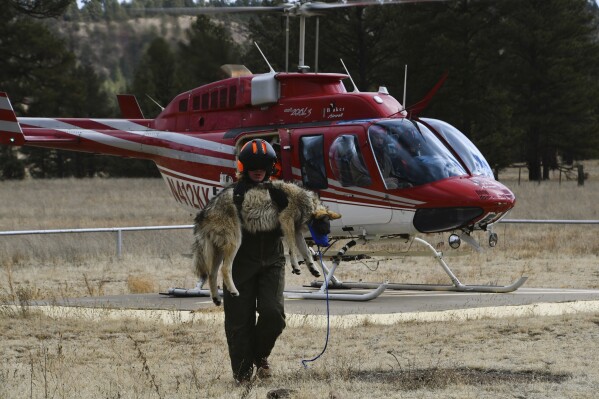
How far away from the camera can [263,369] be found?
8.55 meters

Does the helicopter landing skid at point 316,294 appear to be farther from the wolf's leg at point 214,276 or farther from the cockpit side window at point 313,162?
the wolf's leg at point 214,276

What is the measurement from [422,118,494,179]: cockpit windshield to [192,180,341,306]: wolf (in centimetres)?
586

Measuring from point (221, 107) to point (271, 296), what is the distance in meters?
7.72

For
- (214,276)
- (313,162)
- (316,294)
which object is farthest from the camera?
(313,162)

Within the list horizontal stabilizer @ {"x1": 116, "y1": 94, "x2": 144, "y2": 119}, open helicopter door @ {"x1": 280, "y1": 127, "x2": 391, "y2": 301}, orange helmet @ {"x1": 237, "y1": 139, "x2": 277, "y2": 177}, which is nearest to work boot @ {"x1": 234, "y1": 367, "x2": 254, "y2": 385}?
orange helmet @ {"x1": 237, "y1": 139, "x2": 277, "y2": 177}

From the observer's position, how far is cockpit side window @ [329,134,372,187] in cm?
1405

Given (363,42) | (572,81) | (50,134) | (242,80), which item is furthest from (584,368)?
(572,81)

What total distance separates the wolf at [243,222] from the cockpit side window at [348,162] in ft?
18.3

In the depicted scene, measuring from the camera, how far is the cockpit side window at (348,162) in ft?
46.1

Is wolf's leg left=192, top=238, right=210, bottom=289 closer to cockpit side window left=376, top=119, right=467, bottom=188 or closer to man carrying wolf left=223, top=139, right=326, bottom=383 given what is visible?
man carrying wolf left=223, top=139, right=326, bottom=383

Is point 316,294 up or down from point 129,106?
down

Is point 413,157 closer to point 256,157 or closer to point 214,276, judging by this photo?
point 256,157

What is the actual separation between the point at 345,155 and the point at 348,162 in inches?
4.0

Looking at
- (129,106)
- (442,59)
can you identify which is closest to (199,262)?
(129,106)
